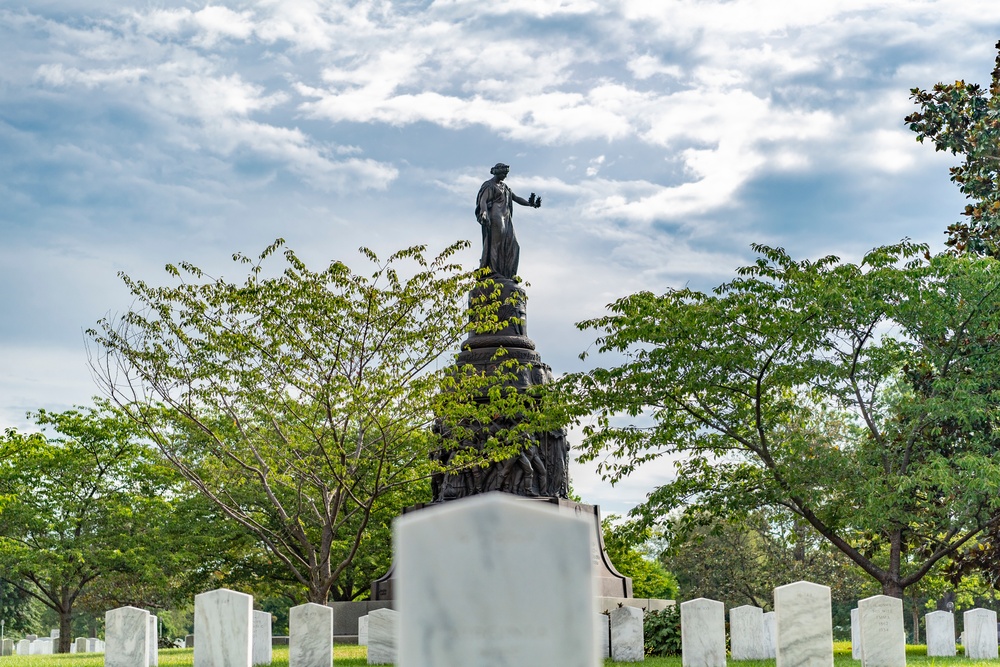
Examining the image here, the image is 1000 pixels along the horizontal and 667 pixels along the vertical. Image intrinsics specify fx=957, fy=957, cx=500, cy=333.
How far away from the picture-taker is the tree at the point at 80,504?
29312 mm

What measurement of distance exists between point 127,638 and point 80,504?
21.2 meters

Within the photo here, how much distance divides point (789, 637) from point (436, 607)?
841 cm

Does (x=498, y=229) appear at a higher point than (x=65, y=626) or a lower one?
higher

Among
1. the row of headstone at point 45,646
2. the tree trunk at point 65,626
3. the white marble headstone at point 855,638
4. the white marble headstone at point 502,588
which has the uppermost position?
the white marble headstone at point 502,588

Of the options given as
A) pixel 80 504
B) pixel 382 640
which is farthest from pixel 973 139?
pixel 80 504

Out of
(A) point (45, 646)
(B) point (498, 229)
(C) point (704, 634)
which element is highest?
(B) point (498, 229)

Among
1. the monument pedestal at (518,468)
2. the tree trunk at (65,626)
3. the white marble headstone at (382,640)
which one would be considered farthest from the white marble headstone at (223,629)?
the tree trunk at (65,626)

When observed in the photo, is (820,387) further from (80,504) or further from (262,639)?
(80,504)

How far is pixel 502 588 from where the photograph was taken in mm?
3115

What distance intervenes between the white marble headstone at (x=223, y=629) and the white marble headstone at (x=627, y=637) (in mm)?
6731

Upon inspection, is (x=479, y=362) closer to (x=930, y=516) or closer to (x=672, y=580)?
(x=930, y=516)

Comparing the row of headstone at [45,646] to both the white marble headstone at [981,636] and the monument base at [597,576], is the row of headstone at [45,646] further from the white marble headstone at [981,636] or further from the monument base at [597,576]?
the white marble headstone at [981,636]

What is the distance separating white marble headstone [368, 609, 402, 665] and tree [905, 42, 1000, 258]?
48.3ft

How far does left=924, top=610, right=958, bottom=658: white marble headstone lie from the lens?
17559mm
